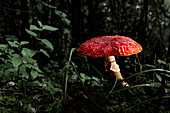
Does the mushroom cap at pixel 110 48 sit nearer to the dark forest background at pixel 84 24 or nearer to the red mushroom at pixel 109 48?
the red mushroom at pixel 109 48

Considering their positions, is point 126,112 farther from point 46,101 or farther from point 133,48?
point 46,101

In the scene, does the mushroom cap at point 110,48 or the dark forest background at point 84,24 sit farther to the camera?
the dark forest background at point 84,24

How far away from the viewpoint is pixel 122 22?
2432 mm

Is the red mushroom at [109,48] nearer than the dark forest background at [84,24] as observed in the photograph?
Yes

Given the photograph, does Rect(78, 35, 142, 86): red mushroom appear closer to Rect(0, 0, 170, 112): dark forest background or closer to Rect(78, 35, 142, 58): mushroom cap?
Rect(78, 35, 142, 58): mushroom cap

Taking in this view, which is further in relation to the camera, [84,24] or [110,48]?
[84,24]

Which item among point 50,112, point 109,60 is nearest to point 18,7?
point 109,60

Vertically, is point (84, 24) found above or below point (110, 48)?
above

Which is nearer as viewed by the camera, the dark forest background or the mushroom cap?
the mushroom cap

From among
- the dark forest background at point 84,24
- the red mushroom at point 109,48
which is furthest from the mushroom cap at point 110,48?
the dark forest background at point 84,24

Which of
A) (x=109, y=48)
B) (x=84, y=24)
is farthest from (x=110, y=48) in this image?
(x=84, y=24)

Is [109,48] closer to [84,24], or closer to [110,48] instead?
[110,48]

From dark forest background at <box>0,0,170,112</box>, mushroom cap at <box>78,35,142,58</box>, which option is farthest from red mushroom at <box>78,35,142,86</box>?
dark forest background at <box>0,0,170,112</box>

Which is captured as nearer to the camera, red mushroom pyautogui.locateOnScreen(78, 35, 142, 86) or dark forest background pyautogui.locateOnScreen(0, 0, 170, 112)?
red mushroom pyautogui.locateOnScreen(78, 35, 142, 86)
